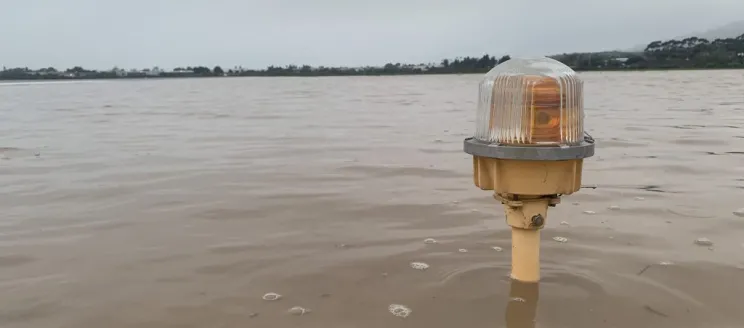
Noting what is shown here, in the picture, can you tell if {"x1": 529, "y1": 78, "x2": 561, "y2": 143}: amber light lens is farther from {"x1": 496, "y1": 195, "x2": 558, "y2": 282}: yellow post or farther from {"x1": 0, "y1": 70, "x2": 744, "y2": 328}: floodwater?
{"x1": 0, "y1": 70, "x2": 744, "y2": 328}: floodwater

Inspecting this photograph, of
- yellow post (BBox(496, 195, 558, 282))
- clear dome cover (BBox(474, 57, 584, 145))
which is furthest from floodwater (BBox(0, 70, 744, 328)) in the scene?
clear dome cover (BBox(474, 57, 584, 145))

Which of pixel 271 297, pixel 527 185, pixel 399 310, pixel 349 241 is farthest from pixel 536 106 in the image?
pixel 349 241

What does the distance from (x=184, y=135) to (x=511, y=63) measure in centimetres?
759

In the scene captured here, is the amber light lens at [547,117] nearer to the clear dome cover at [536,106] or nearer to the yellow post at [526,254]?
the clear dome cover at [536,106]

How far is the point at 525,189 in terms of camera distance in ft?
6.32

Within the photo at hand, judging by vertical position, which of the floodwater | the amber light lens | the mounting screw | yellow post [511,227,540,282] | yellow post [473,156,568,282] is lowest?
the floodwater

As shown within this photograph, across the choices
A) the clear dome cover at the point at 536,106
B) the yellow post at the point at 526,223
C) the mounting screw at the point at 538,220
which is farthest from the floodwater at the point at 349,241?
the clear dome cover at the point at 536,106

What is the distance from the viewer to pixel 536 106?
1.85 m

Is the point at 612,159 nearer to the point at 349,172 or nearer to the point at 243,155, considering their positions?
the point at 349,172

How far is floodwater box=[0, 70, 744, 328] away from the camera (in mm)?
2373

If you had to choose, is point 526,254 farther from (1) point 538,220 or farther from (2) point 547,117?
(2) point 547,117

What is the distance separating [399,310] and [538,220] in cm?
69

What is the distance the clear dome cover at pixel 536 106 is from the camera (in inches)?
72.7

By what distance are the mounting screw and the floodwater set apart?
0.43 metres
